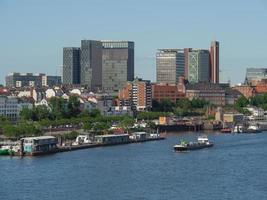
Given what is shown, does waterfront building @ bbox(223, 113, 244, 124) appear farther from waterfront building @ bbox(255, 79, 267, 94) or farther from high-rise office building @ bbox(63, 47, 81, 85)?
high-rise office building @ bbox(63, 47, 81, 85)

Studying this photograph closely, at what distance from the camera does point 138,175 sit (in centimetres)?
1688

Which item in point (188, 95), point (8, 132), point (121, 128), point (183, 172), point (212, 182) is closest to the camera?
point (212, 182)

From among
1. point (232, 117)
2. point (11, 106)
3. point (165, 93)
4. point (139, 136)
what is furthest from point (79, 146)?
point (165, 93)

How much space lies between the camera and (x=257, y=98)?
48.9 meters

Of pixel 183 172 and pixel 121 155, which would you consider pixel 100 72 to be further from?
pixel 183 172

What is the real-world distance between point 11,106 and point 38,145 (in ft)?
45.7

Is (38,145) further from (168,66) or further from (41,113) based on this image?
(168,66)

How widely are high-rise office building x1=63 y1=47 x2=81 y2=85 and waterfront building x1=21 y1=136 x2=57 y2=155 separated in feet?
121

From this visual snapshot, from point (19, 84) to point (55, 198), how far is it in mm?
45615

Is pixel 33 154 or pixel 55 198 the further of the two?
pixel 33 154

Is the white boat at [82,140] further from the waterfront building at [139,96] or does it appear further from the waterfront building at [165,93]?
the waterfront building at [165,93]

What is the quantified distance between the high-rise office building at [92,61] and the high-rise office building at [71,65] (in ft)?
2.26

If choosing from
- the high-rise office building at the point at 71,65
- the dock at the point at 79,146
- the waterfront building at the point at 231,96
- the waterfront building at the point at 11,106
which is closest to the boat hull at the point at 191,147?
the dock at the point at 79,146

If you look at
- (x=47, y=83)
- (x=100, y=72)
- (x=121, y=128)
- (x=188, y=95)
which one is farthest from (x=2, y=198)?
(x=47, y=83)
